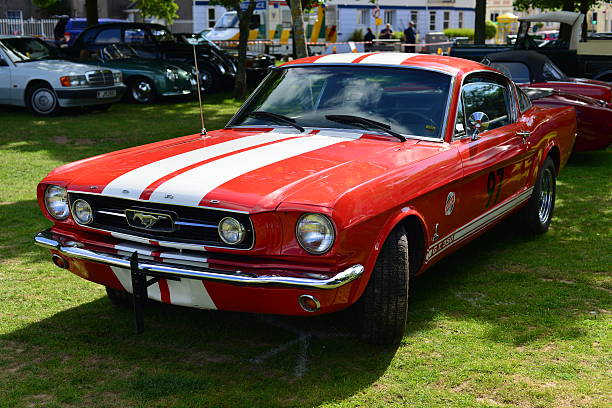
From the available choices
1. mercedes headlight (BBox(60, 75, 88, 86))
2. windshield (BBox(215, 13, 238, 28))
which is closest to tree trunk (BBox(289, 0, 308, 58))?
mercedes headlight (BBox(60, 75, 88, 86))

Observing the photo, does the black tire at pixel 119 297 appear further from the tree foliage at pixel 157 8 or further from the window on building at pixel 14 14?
the window on building at pixel 14 14

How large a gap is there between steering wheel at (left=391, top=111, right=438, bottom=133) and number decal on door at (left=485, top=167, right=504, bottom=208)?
60 centimetres

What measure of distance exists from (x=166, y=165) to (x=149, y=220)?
0.45m

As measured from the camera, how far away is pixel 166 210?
3957mm

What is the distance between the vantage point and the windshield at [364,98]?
5035 millimetres

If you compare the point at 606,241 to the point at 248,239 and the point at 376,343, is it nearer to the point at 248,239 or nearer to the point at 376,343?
the point at 376,343

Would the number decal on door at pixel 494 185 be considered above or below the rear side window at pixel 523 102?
below

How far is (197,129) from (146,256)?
32.9 ft

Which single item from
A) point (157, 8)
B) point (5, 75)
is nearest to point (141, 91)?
point (5, 75)

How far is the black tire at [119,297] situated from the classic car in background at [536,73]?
7.83 metres

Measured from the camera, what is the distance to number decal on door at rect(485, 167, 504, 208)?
5311 millimetres

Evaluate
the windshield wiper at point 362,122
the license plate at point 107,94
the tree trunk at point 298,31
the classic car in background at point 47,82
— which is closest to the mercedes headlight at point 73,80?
the classic car in background at point 47,82

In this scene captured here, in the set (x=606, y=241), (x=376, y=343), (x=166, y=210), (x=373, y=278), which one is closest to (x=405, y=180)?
(x=373, y=278)

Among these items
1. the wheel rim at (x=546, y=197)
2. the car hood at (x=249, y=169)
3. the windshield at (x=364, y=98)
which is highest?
the windshield at (x=364, y=98)
